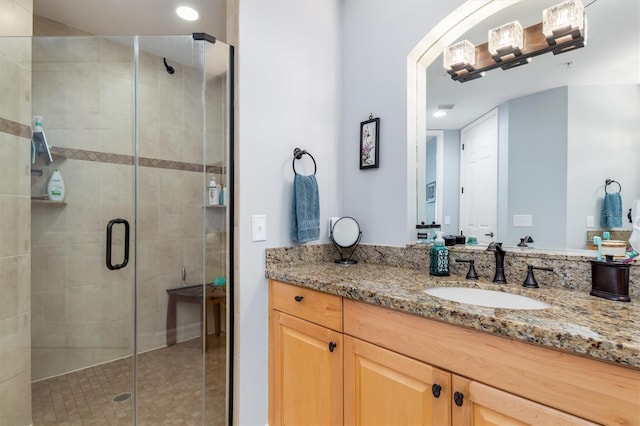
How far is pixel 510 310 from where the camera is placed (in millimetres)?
827

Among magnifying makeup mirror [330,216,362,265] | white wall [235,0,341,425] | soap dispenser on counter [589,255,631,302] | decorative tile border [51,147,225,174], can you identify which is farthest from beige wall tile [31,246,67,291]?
soap dispenser on counter [589,255,631,302]

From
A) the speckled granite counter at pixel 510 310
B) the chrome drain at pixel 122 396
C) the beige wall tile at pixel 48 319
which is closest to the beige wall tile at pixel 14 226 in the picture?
the beige wall tile at pixel 48 319

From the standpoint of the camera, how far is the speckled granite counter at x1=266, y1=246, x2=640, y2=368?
630 mm

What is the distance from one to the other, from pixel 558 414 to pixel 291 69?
175cm

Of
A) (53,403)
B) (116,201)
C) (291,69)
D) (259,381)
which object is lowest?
(53,403)

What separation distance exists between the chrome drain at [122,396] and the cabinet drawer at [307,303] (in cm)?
119

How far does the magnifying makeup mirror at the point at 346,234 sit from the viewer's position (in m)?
1.73

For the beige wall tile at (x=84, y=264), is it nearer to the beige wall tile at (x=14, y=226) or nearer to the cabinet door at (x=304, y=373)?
the beige wall tile at (x=14, y=226)

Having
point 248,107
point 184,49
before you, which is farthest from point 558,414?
point 184,49

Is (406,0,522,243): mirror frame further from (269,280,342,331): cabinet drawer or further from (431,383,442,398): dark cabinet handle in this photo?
(431,383,442,398): dark cabinet handle

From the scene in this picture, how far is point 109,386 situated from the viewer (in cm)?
186

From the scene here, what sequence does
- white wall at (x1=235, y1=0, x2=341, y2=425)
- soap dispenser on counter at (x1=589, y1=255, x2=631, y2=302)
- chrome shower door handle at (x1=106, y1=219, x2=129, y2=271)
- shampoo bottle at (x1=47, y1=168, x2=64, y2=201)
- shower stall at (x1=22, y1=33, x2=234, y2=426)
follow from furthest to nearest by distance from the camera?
chrome shower door handle at (x1=106, y1=219, x2=129, y2=271) → shampoo bottle at (x1=47, y1=168, x2=64, y2=201) → shower stall at (x1=22, y1=33, x2=234, y2=426) → white wall at (x1=235, y1=0, x2=341, y2=425) → soap dispenser on counter at (x1=589, y1=255, x2=631, y2=302)

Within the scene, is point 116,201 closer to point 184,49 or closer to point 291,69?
point 184,49

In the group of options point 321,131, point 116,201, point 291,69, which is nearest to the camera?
point 291,69
